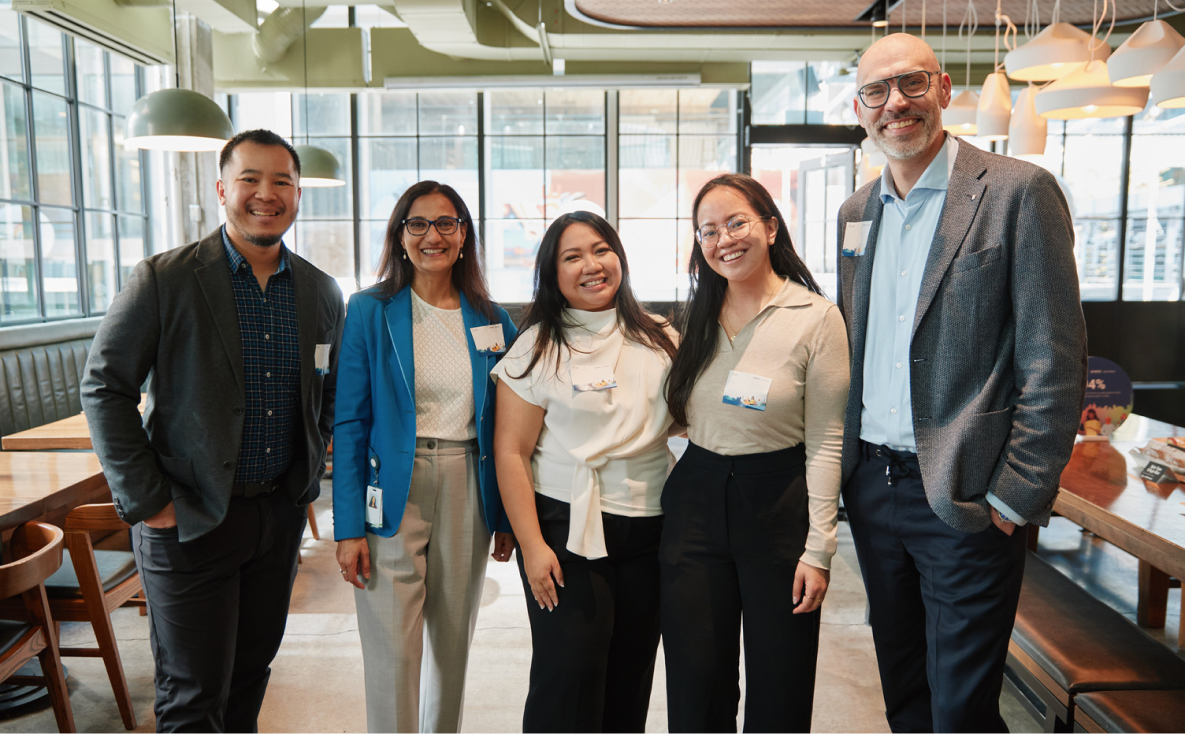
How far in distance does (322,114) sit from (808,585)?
916cm

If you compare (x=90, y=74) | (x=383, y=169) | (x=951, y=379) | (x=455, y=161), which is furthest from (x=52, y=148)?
(x=951, y=379)

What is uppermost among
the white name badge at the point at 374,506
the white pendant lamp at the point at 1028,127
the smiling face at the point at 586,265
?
the white pendant lamp at the point at 1028,127

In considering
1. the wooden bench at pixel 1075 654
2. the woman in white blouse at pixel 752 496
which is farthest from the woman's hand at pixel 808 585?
the wooden bench at pixel 1075 654

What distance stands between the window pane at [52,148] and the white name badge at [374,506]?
17.7ft

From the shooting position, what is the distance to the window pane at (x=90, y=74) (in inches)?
249

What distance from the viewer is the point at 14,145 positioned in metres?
5.50

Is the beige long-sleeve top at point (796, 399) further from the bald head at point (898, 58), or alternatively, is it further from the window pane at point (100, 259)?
the window pane at point (100, 259)

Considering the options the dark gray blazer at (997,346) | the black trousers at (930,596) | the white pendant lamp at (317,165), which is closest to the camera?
the dark gray blazer at (997,346)

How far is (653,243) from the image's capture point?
30.6ft

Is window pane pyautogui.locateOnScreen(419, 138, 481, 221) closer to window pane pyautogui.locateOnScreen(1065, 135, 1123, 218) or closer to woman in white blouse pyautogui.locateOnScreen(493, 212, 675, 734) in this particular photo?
window pane pyautogui.locateOnScreen(1065, 135, 1123, 218)

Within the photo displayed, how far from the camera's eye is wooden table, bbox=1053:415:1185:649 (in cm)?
224

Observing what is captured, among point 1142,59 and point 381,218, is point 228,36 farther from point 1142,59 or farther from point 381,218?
point 1142,59

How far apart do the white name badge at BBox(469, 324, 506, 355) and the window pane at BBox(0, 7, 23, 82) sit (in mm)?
5444

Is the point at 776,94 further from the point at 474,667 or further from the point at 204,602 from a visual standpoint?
the point at 204,602
